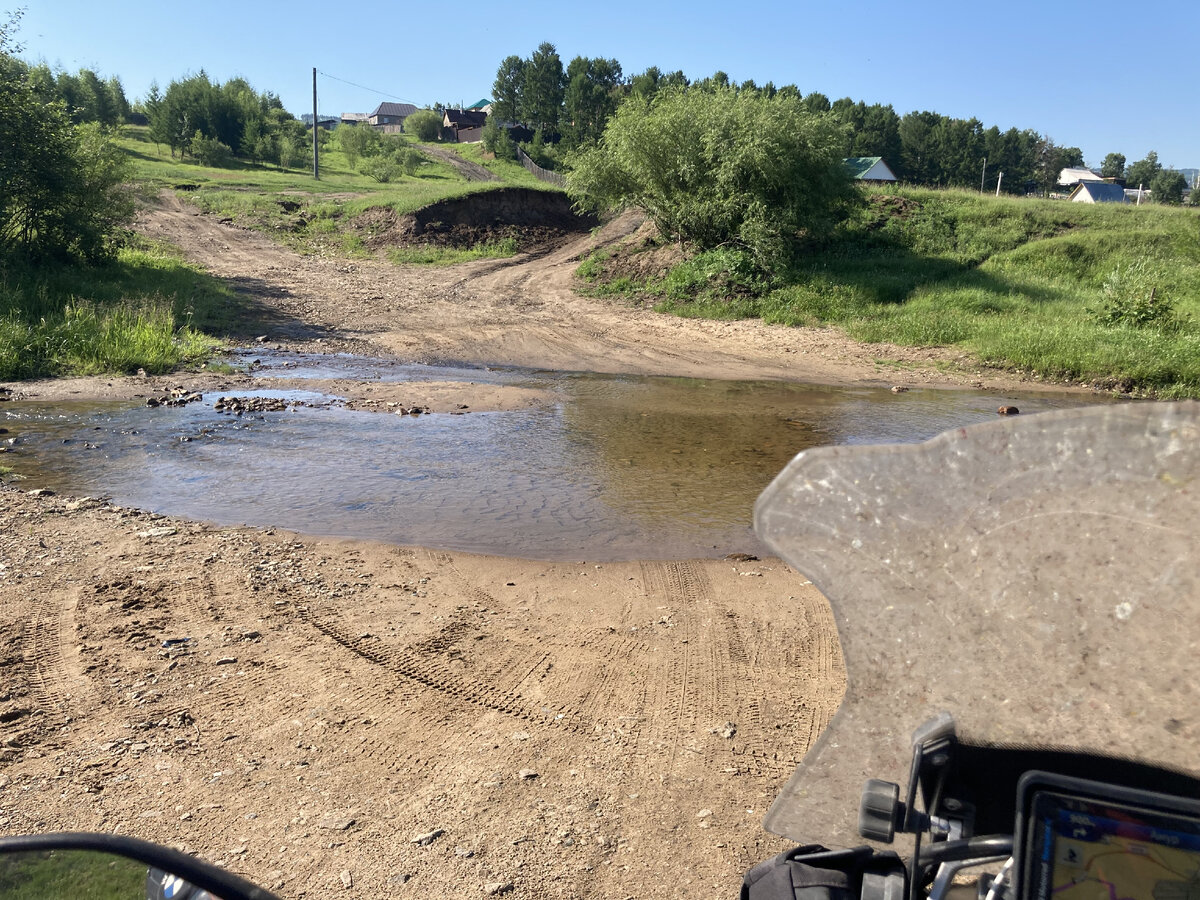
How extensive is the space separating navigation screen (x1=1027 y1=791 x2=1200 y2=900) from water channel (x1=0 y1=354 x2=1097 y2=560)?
5342 mm

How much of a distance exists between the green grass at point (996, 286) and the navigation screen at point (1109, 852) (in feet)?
50.4

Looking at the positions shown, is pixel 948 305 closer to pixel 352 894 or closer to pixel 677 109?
pixel 677 109

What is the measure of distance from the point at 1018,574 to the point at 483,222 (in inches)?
1261

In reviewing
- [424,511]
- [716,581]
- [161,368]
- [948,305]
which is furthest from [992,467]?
[948,305]

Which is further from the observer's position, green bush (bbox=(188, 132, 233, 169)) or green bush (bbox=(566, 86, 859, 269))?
green bush (bbox=(188, 132, 233, 169))

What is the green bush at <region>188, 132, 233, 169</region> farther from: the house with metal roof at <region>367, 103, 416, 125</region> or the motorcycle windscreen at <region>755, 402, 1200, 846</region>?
the house with metal roof at <region>367, 103, 416, 125</region>

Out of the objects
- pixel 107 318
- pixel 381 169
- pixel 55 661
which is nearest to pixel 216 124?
pixel 381 169

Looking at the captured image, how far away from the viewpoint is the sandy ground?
3.11 m

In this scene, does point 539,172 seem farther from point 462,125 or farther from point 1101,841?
point 1101,841

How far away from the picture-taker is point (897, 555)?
4.75 ft

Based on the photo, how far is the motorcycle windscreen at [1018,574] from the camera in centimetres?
126

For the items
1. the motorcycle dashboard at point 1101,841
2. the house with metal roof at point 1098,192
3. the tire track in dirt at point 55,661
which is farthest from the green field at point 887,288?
the house with metal roof at point 1098,192

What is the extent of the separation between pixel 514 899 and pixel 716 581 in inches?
126

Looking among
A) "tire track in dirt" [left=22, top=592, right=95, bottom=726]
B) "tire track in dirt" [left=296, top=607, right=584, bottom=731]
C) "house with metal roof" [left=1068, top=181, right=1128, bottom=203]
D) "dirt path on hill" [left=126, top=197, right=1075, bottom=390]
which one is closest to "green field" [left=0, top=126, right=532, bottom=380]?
"dirt path on hill" [left=126, top=197, right=1075, bottom=390]
